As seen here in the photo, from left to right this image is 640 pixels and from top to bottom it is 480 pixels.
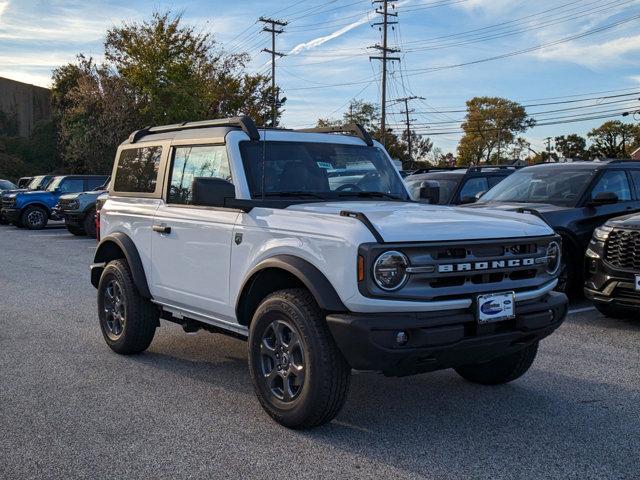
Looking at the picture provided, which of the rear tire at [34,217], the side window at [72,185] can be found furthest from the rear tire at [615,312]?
the rear tire at [34,217]

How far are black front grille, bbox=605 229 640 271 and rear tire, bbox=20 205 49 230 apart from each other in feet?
66.4

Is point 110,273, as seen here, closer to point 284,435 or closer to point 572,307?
point 284,435

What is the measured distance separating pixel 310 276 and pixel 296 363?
22.7 inches

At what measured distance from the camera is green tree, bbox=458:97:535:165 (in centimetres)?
10125

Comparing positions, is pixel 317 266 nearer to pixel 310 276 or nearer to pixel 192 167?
pixel 310 276

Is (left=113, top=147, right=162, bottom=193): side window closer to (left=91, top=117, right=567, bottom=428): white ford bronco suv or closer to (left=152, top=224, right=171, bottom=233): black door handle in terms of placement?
(left=91, top=117, right=567, bottom=428): white ford bronco suv

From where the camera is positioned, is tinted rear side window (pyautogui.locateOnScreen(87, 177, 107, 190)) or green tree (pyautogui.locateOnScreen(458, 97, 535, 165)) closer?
tinted rear side window (pyautogui.locateOnScreen(87, 177, 107, 190))

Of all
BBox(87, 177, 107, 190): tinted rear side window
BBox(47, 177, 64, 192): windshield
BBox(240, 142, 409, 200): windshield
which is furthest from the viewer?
BBox(47, 177, 64, 192): windshield

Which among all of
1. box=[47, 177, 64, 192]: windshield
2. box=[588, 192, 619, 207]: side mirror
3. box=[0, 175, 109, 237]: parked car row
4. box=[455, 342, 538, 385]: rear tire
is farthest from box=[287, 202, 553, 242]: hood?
box=[47, 177, 64, 192]: windshield

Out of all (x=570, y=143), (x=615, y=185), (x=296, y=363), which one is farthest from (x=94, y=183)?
(x=570, y=143)

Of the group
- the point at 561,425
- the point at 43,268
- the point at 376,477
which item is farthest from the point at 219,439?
the point at 43,268

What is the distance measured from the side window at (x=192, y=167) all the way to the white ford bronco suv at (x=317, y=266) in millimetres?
16

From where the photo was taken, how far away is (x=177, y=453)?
3990 mm

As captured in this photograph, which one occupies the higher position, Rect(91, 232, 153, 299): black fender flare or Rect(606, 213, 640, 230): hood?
Rect(606, 213, 640, 230): hood
